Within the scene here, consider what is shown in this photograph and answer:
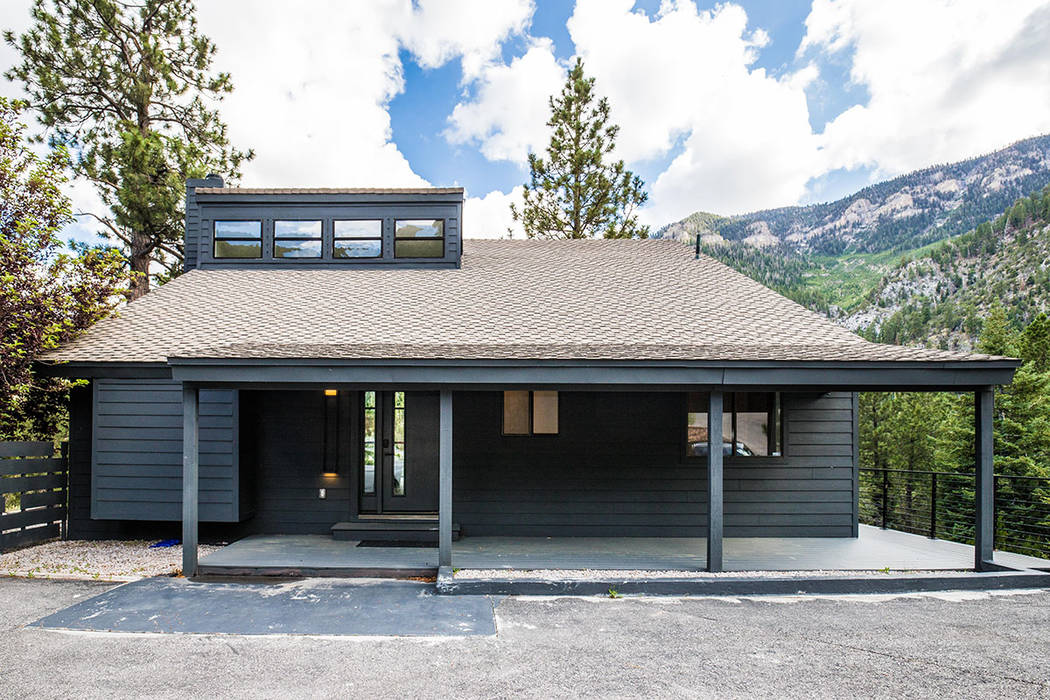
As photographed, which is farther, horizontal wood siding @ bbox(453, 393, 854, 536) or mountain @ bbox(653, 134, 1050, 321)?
mountain @ bbox(653, 134, 1050, 321)

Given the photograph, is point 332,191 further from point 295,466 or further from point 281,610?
point 281,610

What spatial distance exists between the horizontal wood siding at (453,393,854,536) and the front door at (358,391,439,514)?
0.35m

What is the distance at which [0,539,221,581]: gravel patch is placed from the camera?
587cm

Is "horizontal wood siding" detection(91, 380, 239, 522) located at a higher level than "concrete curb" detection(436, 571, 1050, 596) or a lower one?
higher

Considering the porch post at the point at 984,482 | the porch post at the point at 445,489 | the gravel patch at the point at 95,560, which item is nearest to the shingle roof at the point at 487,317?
the porch post at the point at 984,482

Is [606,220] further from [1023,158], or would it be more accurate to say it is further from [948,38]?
[1023,158]

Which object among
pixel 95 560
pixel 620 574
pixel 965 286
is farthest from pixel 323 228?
pixel 965 286

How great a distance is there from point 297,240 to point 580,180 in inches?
506

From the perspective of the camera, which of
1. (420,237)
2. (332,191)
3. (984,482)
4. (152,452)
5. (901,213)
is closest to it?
(984,482)

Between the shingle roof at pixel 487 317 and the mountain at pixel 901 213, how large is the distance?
2749 inches

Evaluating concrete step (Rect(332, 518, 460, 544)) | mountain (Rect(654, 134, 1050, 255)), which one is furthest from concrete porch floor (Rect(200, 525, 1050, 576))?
mountain (Rect(654, 134, 1050, 255))

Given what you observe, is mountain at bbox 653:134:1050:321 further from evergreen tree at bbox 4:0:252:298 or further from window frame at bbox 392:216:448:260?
window frame at bbox 392:216:448:260

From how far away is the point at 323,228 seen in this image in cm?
990

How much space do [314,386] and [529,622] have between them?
3041 mm
